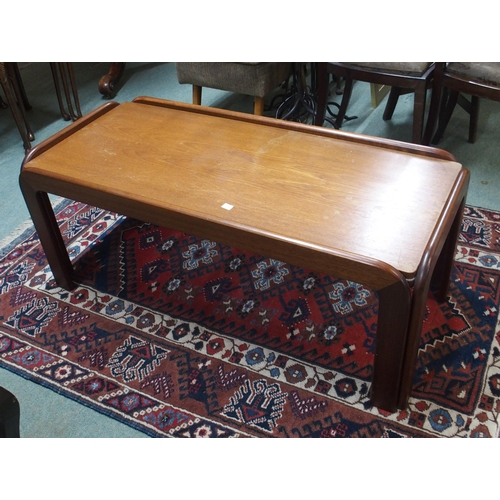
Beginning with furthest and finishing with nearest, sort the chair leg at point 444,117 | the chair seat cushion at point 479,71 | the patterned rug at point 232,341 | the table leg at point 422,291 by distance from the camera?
1. the chair leg at point 444,117
2. the chair seat cushion at point 479,71
3. the patterned rug at point 232,341
4. the table leg at point 422,291

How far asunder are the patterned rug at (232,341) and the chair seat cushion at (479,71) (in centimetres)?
51

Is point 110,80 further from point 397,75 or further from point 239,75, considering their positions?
point 397,75

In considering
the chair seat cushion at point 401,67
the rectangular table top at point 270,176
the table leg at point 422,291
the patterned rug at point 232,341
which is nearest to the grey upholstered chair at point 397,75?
the chair seat cushion at point 401,67

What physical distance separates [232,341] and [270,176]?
51 cm

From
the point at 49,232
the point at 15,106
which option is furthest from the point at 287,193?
the point at 15,106

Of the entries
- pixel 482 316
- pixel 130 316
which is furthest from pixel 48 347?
pixel 482 316

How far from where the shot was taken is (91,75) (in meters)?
3.39

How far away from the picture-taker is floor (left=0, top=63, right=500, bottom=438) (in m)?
1.39

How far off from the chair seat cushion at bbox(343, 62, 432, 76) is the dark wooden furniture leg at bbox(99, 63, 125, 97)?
5.30ft

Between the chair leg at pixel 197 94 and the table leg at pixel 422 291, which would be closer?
the table leg at pixel 422 291

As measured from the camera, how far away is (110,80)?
3.10 meters

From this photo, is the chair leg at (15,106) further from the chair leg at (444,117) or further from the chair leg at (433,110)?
the chair leg at (444,117)

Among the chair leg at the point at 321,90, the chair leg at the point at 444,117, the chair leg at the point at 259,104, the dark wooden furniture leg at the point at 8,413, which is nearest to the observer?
the dark wooden furniture leg at the point at 8,413

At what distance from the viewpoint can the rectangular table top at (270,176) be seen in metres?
1.25
